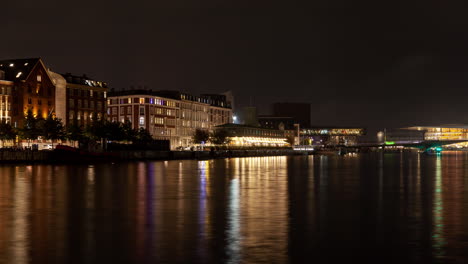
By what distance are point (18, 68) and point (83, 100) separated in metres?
21.5

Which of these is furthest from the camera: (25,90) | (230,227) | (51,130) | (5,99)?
(25,90)

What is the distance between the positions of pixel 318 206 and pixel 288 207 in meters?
1.81

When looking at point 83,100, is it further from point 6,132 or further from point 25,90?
point 6,132

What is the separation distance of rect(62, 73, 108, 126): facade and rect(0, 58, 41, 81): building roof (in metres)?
12.6

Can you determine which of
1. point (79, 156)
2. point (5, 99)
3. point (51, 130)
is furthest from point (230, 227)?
point (5, 99)

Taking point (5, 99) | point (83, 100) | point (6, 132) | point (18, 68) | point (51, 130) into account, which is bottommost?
point (6, 132)

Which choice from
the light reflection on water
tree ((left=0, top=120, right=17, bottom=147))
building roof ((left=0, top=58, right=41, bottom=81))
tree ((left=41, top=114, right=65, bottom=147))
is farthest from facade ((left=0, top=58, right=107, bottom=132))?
the light reflection on water

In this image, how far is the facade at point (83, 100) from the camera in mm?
141250

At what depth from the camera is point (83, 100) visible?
146875 mm

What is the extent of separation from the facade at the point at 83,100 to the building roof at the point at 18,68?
41.5 feet

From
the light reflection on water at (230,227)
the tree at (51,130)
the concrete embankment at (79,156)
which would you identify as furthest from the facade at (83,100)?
the light reflection on water at (230,227)

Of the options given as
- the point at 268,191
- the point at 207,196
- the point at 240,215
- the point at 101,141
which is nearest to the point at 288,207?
the point at 240,215

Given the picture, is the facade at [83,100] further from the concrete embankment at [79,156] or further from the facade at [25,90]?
the concrete embankment at [79,156]

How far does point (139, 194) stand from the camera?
122 feet
